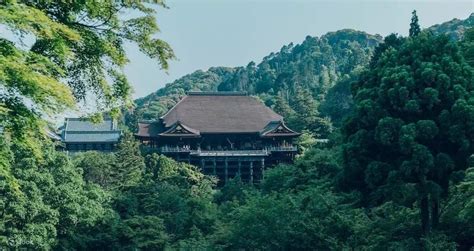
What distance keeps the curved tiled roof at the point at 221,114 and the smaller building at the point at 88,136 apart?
553cm

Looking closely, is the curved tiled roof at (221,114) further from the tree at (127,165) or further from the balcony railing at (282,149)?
the tree at (127,165)

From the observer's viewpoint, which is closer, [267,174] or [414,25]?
[267,174]

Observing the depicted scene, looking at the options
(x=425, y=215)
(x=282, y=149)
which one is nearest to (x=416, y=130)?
(x=425, y=215)

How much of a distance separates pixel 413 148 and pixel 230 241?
17.5 feet

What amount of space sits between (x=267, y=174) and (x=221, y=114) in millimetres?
12723

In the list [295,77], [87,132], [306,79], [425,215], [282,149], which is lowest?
[425,215]

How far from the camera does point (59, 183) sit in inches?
660

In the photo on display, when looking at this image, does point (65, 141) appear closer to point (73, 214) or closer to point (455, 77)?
point (73, 214)

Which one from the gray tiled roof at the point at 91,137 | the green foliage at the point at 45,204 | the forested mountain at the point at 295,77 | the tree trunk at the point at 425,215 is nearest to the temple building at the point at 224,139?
the forested mountain at the point at 295,77

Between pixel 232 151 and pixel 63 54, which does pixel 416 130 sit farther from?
pixel 232 151

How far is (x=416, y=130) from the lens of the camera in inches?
450

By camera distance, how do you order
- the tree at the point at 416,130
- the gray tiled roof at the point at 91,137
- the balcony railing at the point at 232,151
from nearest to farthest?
the tree at the point at 416,130, the balcony railing at the point at 232,151, the gray tiled roof at the point at 91,137

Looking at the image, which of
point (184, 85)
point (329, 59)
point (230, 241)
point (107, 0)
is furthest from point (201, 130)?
point (184, 85)

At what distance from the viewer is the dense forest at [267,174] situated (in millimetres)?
4926
